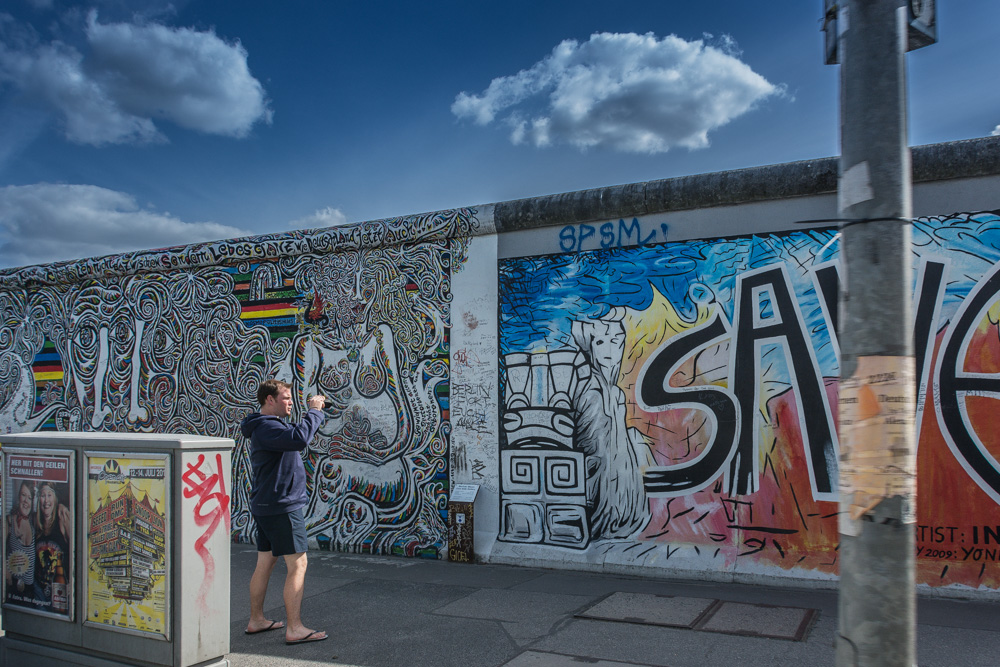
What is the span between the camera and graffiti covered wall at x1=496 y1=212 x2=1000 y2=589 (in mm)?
5902

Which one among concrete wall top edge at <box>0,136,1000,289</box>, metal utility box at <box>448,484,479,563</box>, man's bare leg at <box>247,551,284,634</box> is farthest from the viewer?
metal utility box at <box>448,484,479,563</box>

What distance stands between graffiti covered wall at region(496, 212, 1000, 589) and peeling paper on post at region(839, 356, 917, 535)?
144 inches

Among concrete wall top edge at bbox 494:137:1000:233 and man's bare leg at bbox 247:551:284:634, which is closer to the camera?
man's bare leg at bbox 247:551:284:634

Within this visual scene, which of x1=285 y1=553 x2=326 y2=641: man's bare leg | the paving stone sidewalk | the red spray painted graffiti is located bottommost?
the paving stone sidewalk

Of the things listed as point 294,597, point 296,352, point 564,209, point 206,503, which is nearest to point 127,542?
point 206,503

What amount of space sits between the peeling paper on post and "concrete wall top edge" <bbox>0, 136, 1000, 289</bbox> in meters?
4.01

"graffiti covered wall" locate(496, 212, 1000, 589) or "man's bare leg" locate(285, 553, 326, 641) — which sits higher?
"graffiti covered wall" locate(496, 212, 1000, 589)

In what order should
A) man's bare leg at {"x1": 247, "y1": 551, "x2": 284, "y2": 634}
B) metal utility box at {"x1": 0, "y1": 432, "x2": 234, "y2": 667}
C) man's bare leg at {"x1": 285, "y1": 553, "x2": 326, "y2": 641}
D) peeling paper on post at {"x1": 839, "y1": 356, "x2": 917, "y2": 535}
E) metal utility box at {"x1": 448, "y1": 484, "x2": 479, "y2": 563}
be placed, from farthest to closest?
metal utility box at {"x1": 448, "y1": 484, "x2": 479, "y2": 563}, man's bare leg at {"x1": 247, "y1": 551, "x2": 284, "y2": 634}, man's bare leg at {"x1": 285, "y1": 553, "x2": 326, "y2": 641}, metal utility box at {"x1": 0, "y1": 432, "x2": 234, "y2": 667}, peeling paper on post at {"x1": 839, "y1": 356, "x2": 917, "y2": 535}

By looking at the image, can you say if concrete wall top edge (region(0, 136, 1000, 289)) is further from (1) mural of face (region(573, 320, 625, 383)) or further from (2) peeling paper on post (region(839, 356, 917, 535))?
(2) peeling paper on post (region(839, 356, 917, 535))

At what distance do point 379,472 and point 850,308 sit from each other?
248 inches

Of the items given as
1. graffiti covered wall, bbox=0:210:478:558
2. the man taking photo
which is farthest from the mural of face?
the man taking photo

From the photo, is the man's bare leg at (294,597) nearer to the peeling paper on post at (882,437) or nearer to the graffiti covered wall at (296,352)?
the graffiti covered wall at (296,352)

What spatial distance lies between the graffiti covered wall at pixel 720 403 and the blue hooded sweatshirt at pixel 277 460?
9.35 ft

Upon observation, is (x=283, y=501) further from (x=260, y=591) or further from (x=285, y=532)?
(x=260, y=591)
